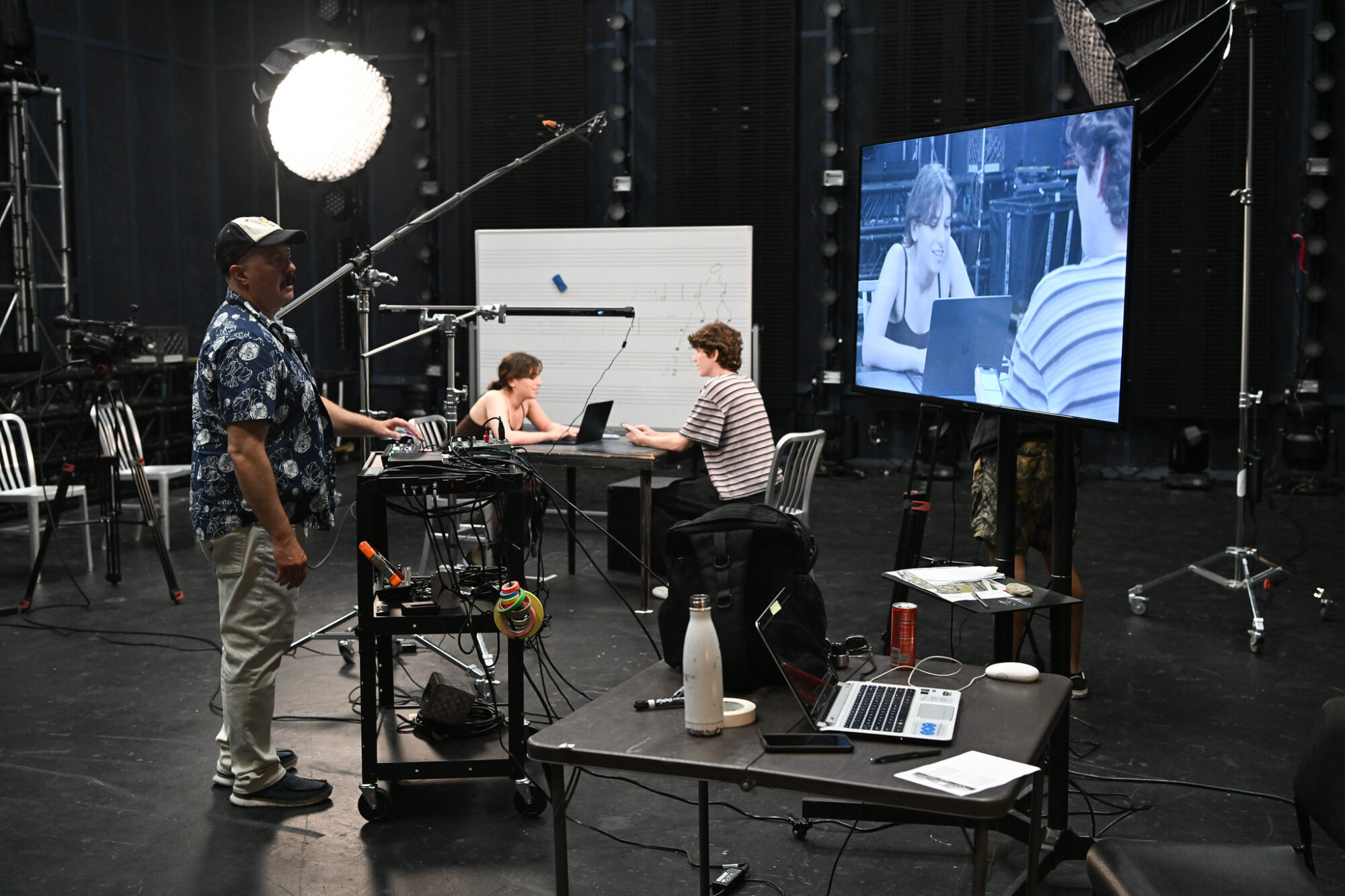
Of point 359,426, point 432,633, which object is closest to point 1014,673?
point 432,633

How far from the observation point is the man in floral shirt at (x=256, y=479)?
9.93 ft

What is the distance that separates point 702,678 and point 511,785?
5.40 feet

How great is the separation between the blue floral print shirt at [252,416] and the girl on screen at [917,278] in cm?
183

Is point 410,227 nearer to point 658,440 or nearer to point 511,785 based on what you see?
point 658,440

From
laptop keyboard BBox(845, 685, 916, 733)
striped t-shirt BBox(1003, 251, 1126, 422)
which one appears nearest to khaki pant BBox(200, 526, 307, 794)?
laptop keyboard BBox(845, 685, 916, 733)

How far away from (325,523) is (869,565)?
367cm

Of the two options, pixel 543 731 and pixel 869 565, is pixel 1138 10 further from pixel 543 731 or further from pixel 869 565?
pixel 869 565

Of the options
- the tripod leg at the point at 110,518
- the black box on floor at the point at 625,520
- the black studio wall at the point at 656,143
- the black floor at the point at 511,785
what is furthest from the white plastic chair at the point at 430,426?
the black studio wall at the point at 656,143

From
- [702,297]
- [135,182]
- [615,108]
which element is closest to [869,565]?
[702,297]

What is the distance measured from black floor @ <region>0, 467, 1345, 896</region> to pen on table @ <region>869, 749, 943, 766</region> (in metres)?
0.97

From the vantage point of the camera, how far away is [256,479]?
302 centimetres

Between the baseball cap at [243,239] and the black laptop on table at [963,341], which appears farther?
the black laptop on table at [963,341]

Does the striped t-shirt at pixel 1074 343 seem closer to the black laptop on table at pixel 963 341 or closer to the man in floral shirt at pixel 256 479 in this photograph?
the black laptop on table at pixel 963 341

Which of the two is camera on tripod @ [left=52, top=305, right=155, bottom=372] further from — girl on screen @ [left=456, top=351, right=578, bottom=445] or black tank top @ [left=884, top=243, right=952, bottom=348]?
black tank top @ [left=884, top=243, right=952, bottom=348]
